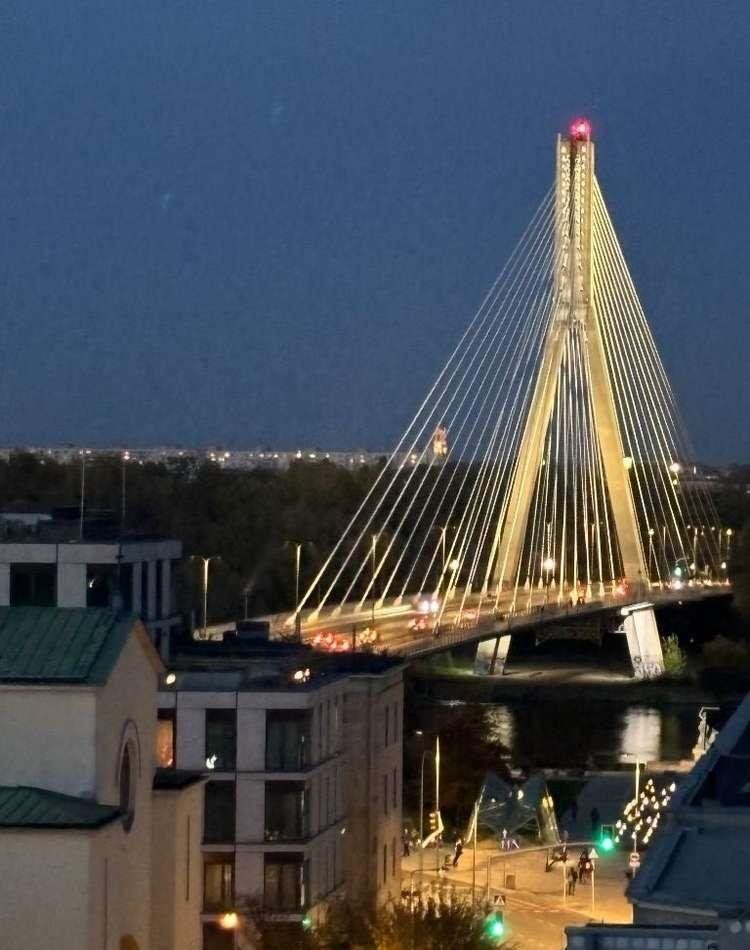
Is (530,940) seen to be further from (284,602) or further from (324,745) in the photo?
(284,602)

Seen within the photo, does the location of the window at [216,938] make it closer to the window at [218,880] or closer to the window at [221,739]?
the window at [218,880]

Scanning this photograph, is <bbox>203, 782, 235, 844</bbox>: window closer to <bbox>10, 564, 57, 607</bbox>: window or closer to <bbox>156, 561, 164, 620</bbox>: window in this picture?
<bbox>10, 564, 57, 607</bbox>: window

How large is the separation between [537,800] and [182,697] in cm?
582

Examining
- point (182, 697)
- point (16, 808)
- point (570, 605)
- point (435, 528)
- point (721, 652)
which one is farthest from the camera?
point (435, 528)

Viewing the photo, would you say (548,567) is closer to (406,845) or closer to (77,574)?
(406,845)

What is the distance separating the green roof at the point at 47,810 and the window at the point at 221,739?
535cm

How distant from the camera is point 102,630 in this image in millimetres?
7973

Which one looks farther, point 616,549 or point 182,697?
point 616,549

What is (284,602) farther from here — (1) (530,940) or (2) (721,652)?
(1) (530,940)

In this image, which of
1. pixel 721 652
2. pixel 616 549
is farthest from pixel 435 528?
pixel 721 652

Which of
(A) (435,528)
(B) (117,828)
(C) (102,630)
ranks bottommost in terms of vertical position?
(B) (117,828)

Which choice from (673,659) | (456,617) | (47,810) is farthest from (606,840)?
(673,659)

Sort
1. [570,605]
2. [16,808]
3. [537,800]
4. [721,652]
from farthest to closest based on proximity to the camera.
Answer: [721,652]
[570,605]
[537,800]
[16,808]

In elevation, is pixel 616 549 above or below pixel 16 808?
above
